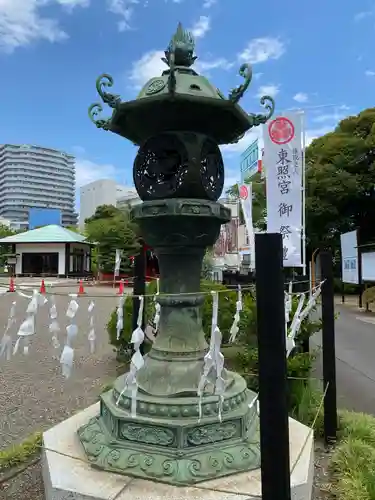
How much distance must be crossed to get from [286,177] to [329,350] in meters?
3.68

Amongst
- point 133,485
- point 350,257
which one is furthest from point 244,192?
point 133,485

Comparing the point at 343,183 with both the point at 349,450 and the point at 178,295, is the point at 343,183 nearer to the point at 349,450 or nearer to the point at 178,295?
the point at 349,450

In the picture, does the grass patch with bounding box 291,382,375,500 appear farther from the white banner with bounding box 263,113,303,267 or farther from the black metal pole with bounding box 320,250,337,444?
the white banner with bounding box 263,113,303,267

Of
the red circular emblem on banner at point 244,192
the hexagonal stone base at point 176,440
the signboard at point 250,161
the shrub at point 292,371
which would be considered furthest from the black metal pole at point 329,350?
the signboard at point 250,161

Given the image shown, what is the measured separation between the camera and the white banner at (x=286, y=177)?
6.89m

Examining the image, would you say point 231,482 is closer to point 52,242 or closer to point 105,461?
point 105,461

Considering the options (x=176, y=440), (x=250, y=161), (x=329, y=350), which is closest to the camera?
(x=176, y=440)

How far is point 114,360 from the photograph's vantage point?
8445 mm

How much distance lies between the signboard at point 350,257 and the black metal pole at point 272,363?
47.9ft

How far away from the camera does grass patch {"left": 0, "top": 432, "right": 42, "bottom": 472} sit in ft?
12.0

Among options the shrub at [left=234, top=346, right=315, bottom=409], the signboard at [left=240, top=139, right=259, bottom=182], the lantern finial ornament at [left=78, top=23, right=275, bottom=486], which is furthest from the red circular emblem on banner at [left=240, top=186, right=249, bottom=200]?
the lantern finial ornament at [left=78, top=23, right=275, bottom=486]

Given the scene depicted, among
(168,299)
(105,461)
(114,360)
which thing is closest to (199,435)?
(105,461)

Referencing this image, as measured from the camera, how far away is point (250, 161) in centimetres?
1395

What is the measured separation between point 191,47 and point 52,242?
121 feet
